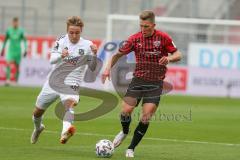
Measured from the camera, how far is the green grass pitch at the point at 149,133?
1256 cm

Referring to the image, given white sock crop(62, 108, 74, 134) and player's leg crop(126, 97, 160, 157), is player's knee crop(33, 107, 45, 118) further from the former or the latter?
player's leg crop(126, 97, 160, 157)

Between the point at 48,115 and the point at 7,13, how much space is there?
16659mm

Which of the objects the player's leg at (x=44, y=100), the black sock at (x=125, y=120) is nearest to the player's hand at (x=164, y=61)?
the black sock at (x=125, y=120)

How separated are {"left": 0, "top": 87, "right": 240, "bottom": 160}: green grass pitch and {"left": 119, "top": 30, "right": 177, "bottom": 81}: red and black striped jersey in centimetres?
129

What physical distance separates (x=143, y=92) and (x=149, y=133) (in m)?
4.06

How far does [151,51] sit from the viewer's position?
1248 cm

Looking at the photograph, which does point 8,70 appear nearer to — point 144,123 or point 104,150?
point 144,123

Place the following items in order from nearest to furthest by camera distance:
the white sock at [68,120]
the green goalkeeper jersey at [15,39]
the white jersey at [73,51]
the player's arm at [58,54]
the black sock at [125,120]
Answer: the black sock at [125,120] → the white sock at [68,120] → the player's arm at [58,54] → the white jersey at [73,51] → the green goalkeeper jersey at [15,39]

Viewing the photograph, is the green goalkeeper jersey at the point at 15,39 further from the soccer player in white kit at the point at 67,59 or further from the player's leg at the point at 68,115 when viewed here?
the player's leg at the point at 68,115

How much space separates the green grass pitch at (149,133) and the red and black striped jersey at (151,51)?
1.29 meters

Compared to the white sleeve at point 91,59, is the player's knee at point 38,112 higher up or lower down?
lower down

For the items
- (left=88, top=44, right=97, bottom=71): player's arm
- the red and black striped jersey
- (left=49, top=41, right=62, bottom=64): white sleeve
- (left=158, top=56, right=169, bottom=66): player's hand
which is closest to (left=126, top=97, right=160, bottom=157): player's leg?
the red and black striped jersey

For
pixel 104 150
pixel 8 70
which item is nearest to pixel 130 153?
pixel 104 150

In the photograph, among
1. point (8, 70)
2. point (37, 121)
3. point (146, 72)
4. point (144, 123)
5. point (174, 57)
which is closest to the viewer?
point (144, 123)
